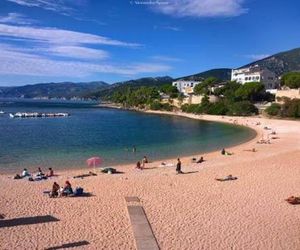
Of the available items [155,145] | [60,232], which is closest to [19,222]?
[60,232]

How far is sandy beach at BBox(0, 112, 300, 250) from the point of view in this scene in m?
14.5

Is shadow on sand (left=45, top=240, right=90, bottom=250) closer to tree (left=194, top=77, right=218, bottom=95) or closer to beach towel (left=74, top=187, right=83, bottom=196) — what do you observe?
beach towel (left=74, top=187, right=83, bottom=196)

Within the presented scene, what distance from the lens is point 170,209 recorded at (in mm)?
18484

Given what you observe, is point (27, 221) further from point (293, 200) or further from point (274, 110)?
point (274, 110)

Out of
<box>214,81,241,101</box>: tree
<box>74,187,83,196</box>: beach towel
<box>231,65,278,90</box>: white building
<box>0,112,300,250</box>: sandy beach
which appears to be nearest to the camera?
<box>0,112,300,250</box>: sandy beach

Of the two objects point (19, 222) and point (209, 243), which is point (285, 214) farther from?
point (19, 222)

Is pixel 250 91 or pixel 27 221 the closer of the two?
pixel 27 221

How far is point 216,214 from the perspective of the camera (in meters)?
17.8

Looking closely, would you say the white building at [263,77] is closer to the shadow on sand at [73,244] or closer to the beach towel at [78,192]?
the beach towel at [78,192]

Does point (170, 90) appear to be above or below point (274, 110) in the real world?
above

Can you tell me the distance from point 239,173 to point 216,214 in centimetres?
1043

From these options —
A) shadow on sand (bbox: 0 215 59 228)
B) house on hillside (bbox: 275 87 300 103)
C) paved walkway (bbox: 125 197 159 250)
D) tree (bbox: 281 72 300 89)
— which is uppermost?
tree (bbox: 281 72 300 89)

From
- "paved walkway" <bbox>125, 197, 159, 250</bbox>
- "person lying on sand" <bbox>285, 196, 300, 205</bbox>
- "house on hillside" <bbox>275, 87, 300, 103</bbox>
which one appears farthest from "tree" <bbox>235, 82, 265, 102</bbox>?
"paved walkway" <bbox>125, 197, 159, 250</bbox>

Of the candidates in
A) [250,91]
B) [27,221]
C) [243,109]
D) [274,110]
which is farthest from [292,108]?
[27,221]
